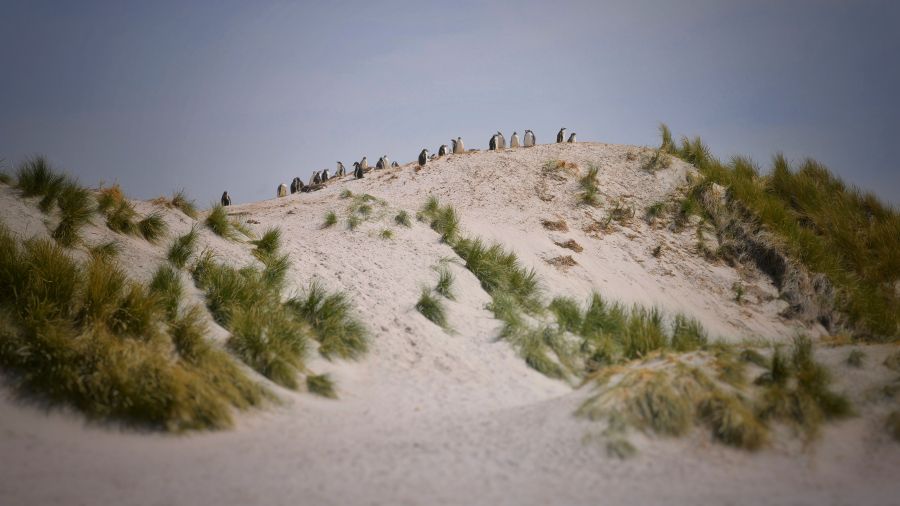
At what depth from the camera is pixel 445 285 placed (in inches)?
340

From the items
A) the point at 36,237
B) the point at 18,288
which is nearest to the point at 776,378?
the point at 18,288

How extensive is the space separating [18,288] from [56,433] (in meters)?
1.85

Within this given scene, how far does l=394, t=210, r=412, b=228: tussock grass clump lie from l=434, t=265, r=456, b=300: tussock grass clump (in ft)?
6.50

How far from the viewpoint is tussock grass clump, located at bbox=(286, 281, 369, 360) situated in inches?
262

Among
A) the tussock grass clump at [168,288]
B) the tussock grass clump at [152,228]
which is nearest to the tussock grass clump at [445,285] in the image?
the tussock grass clump at [168,288]

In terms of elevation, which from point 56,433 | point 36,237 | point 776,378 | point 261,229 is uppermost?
point 261,229

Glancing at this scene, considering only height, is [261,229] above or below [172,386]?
above

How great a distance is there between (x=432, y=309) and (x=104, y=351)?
427 cm

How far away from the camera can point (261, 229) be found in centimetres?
1024

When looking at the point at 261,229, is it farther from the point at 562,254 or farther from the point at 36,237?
the point at 562,254

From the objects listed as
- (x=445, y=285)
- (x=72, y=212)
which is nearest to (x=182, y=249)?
(x=72, y=212)

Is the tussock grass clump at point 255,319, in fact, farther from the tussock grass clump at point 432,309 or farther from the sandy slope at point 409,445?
the tussock grass clump at point 432,309

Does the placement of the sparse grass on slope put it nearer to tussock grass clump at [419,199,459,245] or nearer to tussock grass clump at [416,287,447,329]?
tussock grass clump at [419,199,459,245]

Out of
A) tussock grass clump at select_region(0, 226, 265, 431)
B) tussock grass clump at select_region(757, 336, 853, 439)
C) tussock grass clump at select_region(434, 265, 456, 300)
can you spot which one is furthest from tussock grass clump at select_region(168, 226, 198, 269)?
tussock grass clump at select_region(757, 336, 853, 439)
